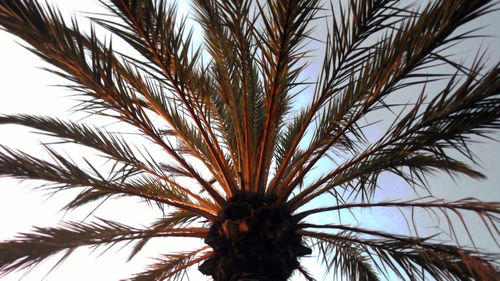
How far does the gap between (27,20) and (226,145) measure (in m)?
3.42

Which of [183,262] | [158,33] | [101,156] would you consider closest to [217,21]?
[158,33]

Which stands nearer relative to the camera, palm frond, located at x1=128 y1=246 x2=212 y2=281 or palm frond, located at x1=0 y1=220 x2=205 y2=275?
palm frond, located at x1=0 y1=220 x2=205 y2=275

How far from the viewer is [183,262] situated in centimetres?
567

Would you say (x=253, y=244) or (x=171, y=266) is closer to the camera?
(x=253, y=244)

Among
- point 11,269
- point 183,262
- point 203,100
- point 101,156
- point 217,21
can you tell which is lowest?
point 11,269

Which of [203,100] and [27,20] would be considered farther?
[203,100]

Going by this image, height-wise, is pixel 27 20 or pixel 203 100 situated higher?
pixel 203 100

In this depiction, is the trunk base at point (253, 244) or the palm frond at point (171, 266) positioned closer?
the trunk base at point (253, 244)

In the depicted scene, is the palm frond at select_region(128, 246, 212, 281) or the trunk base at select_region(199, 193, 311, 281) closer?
the trunk base at select_region(199, 193, 311, 281)

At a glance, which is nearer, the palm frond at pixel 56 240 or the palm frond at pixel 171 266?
the palm frond at pixel 56 240

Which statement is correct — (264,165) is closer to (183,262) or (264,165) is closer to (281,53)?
(281,53)

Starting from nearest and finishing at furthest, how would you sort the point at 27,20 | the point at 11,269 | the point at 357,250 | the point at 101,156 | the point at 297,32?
the point at 27,20 < the point at 11,269 < the point at 297,32 < the point at 101,156 < the point at 357,250

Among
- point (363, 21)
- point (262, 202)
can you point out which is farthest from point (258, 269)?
point (363, 21)

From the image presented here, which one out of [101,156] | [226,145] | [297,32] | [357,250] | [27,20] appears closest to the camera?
[27,20]
